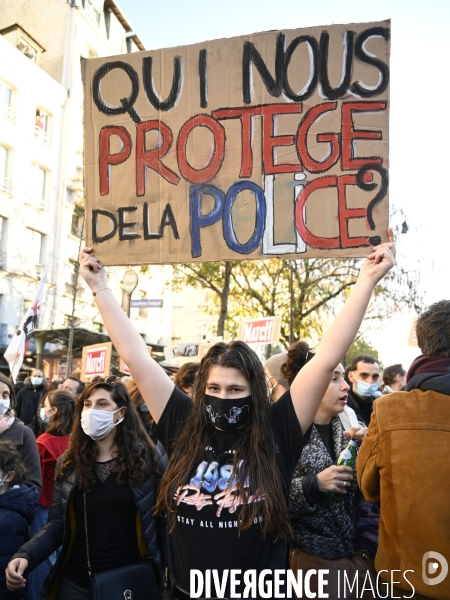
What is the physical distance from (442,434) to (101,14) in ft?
121

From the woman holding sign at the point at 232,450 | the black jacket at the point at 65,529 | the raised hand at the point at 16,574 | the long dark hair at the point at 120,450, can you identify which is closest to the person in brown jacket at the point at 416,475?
the woman holding sign at the point at 232,450

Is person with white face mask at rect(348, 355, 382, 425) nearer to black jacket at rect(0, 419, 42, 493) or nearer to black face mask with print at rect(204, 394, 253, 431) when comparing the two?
black jacket at rect(0, 419, 42, 493)

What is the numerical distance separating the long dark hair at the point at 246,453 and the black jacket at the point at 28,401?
296 inches

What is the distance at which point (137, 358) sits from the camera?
271 centimetres

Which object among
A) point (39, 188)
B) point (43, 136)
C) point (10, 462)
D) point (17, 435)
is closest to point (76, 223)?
point (39, 188)

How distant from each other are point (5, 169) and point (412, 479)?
2674 centimetres

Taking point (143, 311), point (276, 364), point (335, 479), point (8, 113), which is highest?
point (8, 113)

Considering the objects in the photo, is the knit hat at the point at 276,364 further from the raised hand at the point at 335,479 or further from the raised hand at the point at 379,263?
the raised hand at the point at 379,263

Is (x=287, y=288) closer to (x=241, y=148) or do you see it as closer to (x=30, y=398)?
(x=30, y=398)

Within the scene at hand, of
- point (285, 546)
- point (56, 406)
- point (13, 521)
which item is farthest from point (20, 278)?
point (285, 546)

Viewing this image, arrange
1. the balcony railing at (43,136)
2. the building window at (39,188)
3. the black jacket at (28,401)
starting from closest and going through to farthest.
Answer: the black jacket at (28,401) < the building window at (39,188) < the balcony railing at (43,136)

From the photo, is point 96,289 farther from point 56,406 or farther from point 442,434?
point 56,406

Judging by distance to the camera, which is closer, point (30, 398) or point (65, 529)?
point (65, 529)

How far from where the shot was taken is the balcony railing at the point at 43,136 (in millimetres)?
28141
